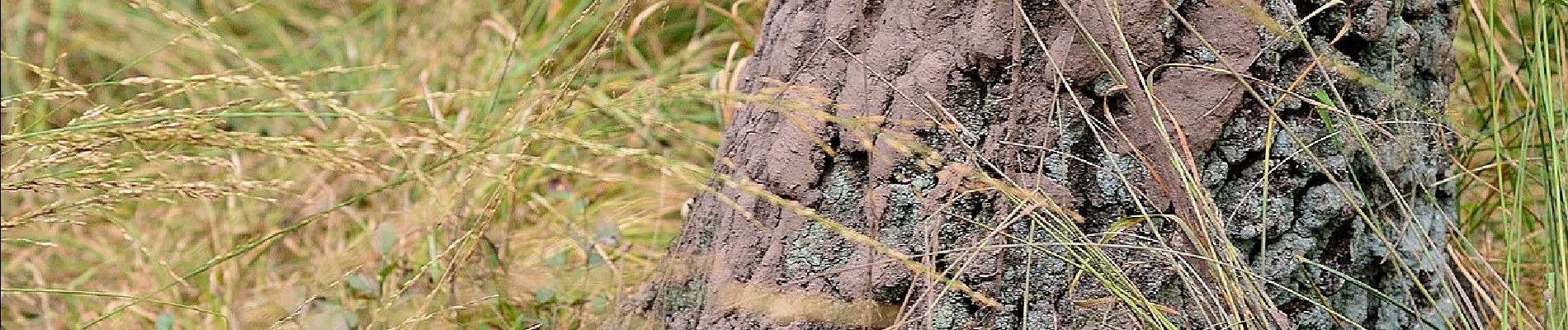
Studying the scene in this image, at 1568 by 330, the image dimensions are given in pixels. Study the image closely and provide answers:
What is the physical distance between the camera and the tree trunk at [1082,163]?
3.39 ft

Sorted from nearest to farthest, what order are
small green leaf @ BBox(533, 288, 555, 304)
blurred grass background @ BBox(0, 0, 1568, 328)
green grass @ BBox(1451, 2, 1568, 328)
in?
green grass @ BBox(1451, 2, 1568, 328) < blurred grass background @ BBox(0, 0, 1568, 328) < small green leaf @ BBox(533, 288, 555, 304)

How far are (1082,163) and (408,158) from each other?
0.94 metres

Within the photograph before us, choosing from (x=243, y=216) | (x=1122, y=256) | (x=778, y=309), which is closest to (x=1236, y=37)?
(x=1122, y=256)

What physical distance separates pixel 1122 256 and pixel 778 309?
281 mm

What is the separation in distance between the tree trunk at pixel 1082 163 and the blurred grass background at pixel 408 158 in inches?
3.4

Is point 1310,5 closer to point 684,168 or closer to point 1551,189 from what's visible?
point 1551,189

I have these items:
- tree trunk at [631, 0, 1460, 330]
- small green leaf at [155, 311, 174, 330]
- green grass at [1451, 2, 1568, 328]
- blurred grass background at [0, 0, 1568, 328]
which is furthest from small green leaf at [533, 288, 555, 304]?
green grass at [1451, 2, 1568, 328]

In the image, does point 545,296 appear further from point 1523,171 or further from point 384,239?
point 1523,171

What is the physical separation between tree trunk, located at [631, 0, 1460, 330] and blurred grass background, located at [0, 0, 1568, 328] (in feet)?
0.29

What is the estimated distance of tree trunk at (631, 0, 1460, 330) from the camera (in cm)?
103

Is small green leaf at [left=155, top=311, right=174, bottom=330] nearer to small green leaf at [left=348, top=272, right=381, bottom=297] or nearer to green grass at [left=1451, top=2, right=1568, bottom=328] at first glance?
small green leaf at [left=348, top=272, right=381, bottom=297]

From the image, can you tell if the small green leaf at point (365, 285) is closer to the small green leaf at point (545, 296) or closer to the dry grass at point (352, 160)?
the dry grass at point (352, 160)

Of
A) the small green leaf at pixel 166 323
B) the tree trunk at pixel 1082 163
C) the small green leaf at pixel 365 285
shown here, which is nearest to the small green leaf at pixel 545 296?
the small green leaf at pixel 365 285

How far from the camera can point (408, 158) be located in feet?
5.61
